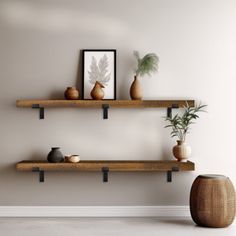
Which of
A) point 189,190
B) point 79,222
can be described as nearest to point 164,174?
point 189,190

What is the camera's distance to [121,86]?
5.09 meters

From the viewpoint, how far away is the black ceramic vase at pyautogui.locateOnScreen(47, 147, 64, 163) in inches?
191

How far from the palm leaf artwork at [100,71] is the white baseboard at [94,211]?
4.34 ft

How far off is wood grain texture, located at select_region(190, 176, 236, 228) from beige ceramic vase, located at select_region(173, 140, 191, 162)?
14.8 inches

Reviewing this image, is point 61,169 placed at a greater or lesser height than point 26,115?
lesser

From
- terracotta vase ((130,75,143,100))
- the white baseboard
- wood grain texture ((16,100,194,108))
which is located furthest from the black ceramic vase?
terracotta vase ((130,75,143,100))

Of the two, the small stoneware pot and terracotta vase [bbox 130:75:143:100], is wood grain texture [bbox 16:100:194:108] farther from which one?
the small stoneware pot

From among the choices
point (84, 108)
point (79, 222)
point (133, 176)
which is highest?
point (84, 108)

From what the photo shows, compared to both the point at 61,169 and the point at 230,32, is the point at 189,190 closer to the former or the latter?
the point at 61,169

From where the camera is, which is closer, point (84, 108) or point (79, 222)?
point (79, 222)

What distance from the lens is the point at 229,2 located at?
509 centimetres

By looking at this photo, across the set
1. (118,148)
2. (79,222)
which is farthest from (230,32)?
(79,222)

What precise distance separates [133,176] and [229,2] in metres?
2.08

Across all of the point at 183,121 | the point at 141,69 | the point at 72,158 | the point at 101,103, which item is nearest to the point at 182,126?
the point at 183,121
